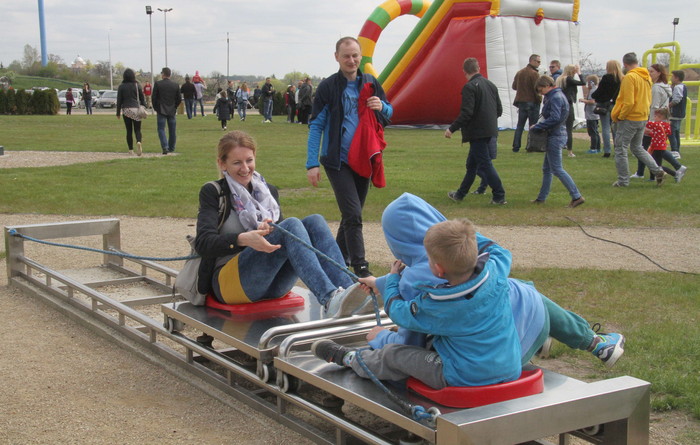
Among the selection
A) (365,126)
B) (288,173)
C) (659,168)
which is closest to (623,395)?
(365,126)

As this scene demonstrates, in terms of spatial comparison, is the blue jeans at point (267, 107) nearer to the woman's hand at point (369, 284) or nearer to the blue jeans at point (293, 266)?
the blue jeans at point (293, 266)

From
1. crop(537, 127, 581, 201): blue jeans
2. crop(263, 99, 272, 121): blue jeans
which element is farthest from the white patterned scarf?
crop(263, 99, 272, 121): blue jeans

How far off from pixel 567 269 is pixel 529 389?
380cm

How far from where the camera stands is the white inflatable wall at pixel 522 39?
21078mm

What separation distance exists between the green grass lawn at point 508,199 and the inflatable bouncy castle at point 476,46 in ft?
4.18

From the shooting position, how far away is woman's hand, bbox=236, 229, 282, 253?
13.6ft

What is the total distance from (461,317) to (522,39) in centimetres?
1957

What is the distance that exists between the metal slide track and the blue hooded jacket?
Answer: 0.22m

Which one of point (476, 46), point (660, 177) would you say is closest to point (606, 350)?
point (660, 177)

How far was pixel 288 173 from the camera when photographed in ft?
45.4

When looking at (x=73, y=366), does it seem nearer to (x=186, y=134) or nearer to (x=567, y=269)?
(x=567, y=269)

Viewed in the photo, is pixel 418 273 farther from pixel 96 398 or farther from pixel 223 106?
pixel 223 106

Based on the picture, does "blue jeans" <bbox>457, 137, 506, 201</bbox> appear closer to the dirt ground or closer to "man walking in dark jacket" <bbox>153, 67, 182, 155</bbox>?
the dirt ground

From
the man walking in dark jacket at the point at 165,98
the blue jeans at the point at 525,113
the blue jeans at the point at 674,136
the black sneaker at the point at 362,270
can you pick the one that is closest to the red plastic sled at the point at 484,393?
the black sneaker at the point at 362,270
